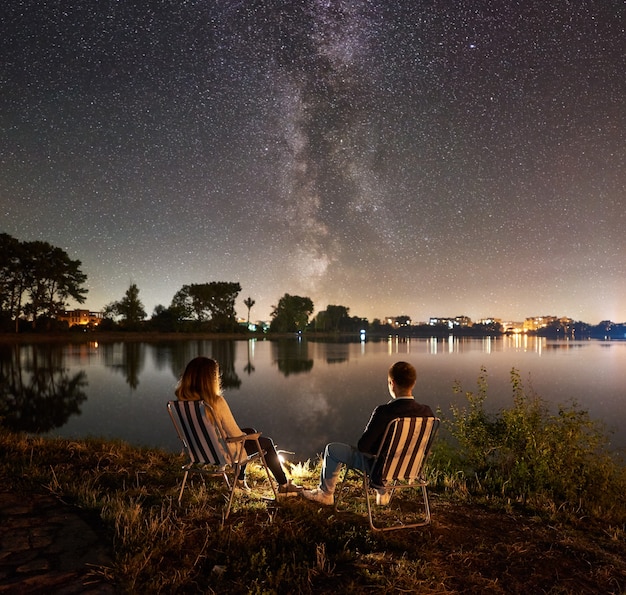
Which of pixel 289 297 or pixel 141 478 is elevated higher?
pixel 289 297

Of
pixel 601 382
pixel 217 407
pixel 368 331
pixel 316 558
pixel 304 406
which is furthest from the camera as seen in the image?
pixel 368 331

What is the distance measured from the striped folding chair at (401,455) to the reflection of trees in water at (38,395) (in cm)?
833

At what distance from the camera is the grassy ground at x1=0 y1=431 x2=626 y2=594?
9.55ft

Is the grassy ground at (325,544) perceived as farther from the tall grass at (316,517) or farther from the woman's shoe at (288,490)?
the woman's shoe at (288,490)

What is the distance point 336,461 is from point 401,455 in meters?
0.72

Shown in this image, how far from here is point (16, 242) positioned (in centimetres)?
5944

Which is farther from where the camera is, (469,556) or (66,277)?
(66,277)

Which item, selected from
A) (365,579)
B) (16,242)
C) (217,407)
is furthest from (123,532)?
(16,242)

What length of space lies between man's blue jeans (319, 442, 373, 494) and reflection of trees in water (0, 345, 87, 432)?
767 centimetres

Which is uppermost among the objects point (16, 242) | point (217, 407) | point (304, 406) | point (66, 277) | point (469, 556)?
point (16, 242)

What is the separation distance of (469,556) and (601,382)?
86.7 feet

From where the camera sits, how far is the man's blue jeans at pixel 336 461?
420cm

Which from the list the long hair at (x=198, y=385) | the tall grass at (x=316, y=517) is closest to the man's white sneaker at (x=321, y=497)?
the tall grass at (x=316, y=517)

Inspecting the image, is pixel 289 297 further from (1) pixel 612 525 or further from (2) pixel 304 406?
(1) pixel 612 525
